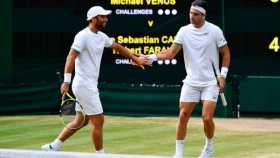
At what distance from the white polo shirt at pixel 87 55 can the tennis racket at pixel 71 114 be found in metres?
0.51

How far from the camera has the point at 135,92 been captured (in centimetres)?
1777

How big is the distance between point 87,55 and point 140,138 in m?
4.10

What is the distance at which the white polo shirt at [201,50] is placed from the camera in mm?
9578

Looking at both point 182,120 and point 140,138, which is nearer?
point 182,120

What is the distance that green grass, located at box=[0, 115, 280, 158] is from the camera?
38.3ft

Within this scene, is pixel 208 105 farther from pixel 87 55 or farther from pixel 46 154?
pixel 46 154

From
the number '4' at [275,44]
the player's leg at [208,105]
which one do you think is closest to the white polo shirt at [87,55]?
the player's leg at [208,105]

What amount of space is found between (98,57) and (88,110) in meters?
0.67

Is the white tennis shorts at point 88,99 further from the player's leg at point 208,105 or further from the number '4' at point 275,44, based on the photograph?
the number '4' at point 275,44

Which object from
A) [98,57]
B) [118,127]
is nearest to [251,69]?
[118,127]

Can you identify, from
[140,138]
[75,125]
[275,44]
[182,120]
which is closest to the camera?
[182,120]

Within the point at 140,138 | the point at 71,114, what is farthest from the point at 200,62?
the point at 140,138

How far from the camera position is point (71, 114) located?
10680 mm

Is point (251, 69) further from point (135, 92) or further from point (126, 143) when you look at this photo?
point (126, 143)
